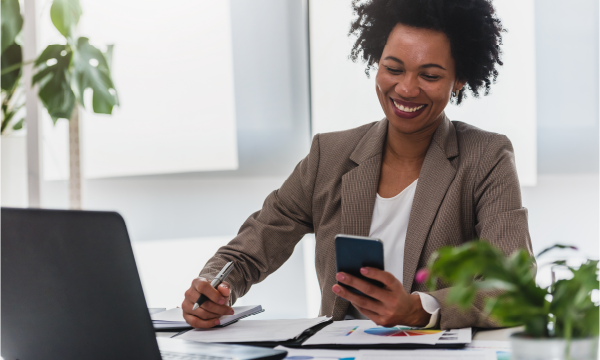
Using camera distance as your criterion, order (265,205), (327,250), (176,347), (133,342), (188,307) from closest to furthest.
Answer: (133,342) → (176,347) → (188,307) → (327,250) → (265,205)

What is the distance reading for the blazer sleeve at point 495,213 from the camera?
107cm

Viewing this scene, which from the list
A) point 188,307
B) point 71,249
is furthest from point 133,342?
point 188,307

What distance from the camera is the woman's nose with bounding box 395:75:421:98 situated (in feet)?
4.79

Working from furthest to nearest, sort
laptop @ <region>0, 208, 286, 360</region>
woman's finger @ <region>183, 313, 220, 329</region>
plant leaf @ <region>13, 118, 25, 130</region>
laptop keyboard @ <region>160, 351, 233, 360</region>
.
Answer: plant leaf @ <region>13, 118, 25, 130</region>, woman's finger @ <region>183, 313, 220, 329</region>, laptop keyboard @ <region>160, 351, 233, 360</region>, laptop @ <region>0, 208, 286, 360</region>

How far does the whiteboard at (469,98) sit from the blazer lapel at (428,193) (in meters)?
1.13

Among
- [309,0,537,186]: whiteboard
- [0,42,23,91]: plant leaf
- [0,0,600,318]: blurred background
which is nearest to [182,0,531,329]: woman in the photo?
[309,0,537,186]: whiteboard

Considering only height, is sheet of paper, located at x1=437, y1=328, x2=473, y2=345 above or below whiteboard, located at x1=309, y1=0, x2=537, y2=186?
below

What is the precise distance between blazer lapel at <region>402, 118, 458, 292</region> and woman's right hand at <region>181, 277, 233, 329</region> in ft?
1.55

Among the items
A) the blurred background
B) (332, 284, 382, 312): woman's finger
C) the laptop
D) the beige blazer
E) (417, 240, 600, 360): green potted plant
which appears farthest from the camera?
the blurred background

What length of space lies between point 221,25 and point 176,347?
2120 millimetres

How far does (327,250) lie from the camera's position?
1.53 meters

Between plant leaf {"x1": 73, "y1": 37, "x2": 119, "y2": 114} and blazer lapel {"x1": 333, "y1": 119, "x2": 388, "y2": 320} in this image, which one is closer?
blazer lapel {"x1": 333, "y1": 119, "x2": 388, "y2": 320}

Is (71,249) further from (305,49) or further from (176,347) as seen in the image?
(305,49)

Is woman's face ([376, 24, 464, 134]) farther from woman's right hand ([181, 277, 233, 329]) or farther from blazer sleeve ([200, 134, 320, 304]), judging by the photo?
woman's right hand ([181, 277, 233, 329])
